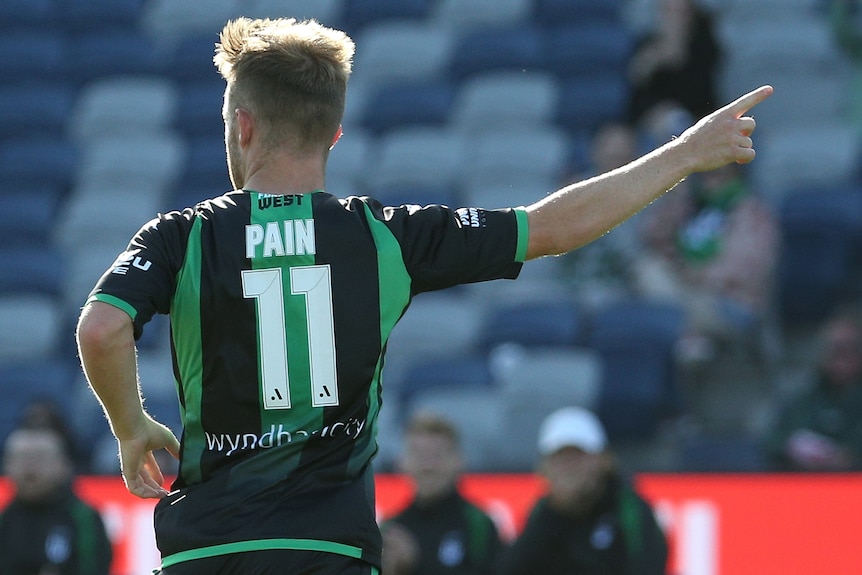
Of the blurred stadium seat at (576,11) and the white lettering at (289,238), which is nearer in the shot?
the white lettering at (289,238)

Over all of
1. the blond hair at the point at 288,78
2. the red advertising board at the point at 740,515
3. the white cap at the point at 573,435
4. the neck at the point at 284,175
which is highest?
the blond hair at the point at 288,78

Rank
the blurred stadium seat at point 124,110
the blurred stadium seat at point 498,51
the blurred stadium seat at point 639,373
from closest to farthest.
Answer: the blurred stadium seat at point 639,373
the blurred stadium seat at point 498,51
the blurred stadium seat at point 124,110

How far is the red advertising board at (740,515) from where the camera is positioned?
23.1 feet

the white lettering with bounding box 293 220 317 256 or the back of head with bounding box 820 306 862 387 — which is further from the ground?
the white lettering with bounding box 293 220 317 256

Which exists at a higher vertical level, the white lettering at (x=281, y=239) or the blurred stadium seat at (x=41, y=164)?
the blurred stadium seat at (x=41, y=164)

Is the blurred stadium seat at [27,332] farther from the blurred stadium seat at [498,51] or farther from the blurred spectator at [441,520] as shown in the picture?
the blurred spectator at [441,520]

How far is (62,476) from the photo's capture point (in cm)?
749

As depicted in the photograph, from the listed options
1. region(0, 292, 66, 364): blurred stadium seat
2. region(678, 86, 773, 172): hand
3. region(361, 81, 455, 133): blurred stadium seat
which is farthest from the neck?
region(361, 81, 455, 133): blurred stadium seat

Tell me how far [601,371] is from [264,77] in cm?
588

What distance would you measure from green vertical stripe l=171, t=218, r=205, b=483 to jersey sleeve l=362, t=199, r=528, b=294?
381mm

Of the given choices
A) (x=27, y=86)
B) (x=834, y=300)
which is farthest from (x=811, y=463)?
(x=27, y=86)

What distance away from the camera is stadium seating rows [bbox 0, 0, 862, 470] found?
858 cm

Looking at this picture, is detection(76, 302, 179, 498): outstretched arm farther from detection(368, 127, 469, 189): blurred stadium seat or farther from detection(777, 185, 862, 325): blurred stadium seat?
detection(368, 127, 469, 189): blurred stadium seat

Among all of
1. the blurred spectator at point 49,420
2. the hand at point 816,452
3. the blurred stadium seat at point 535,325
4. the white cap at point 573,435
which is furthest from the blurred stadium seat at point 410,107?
the white cap at point 573,435
